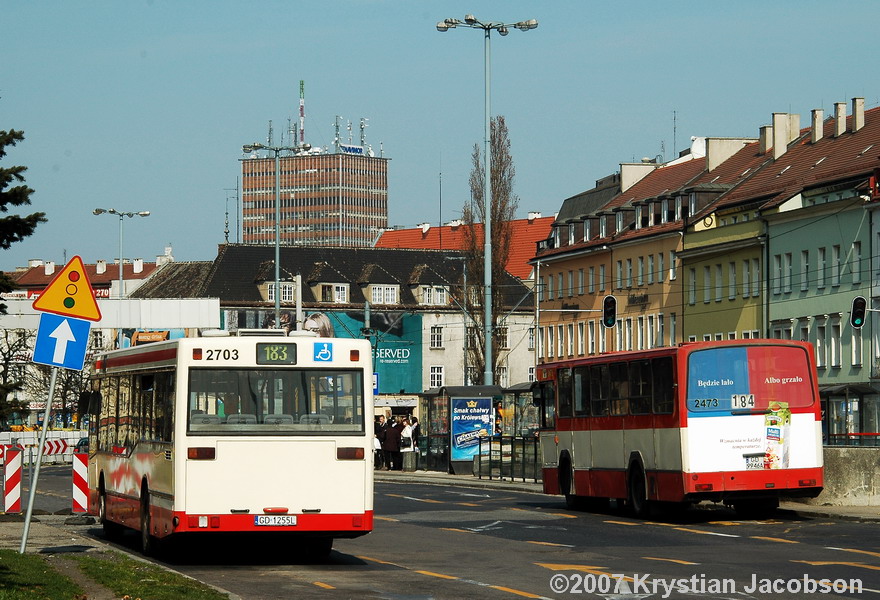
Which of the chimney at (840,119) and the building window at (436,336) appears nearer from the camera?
the chimney at (840,119)

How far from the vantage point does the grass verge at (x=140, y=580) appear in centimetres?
1543

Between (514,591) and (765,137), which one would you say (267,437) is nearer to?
(514,591)

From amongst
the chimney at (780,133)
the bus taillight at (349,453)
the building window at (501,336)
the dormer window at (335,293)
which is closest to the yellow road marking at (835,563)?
the bus taillight at (349,453)

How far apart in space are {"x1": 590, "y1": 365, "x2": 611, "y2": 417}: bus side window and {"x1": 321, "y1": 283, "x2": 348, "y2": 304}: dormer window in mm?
101875

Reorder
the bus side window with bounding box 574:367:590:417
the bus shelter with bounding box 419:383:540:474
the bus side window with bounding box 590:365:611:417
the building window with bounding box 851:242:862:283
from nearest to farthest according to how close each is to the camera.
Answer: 1. the bus side window with bounding box 590:365:611:417
2. the bus side window with bounding box 574:367:590:417
3. the bus shelter with bounding box 419:383:540:474
4. the building window with bounding box 851:242:862:283

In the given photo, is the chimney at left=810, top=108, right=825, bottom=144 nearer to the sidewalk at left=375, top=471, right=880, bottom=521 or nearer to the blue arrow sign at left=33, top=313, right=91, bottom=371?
the sidewalk at left=375, top=471, right=880, bottom=521

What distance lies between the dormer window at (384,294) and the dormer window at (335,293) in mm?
2093

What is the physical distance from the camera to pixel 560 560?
20.8 metres

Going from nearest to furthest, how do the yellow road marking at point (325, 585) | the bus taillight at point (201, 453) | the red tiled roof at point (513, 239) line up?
the yellow road marking at point (325, 585)
the bus taillight at point (201, 453)
the red tiled roof at point (513, 239)

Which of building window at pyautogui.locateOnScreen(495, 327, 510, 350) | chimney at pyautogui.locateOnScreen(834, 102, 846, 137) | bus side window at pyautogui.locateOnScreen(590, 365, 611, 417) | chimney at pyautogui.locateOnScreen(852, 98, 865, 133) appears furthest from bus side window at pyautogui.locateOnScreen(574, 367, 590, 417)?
building window at pyautogui.locateOnScreen(495, 327, 510, 350)

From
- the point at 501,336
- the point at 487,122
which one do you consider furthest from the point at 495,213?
the point at 487,122

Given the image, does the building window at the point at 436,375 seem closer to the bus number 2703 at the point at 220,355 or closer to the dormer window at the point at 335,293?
the dormer window at the point at 335,293

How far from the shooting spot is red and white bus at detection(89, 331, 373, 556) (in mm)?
19922

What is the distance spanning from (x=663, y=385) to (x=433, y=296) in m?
108
